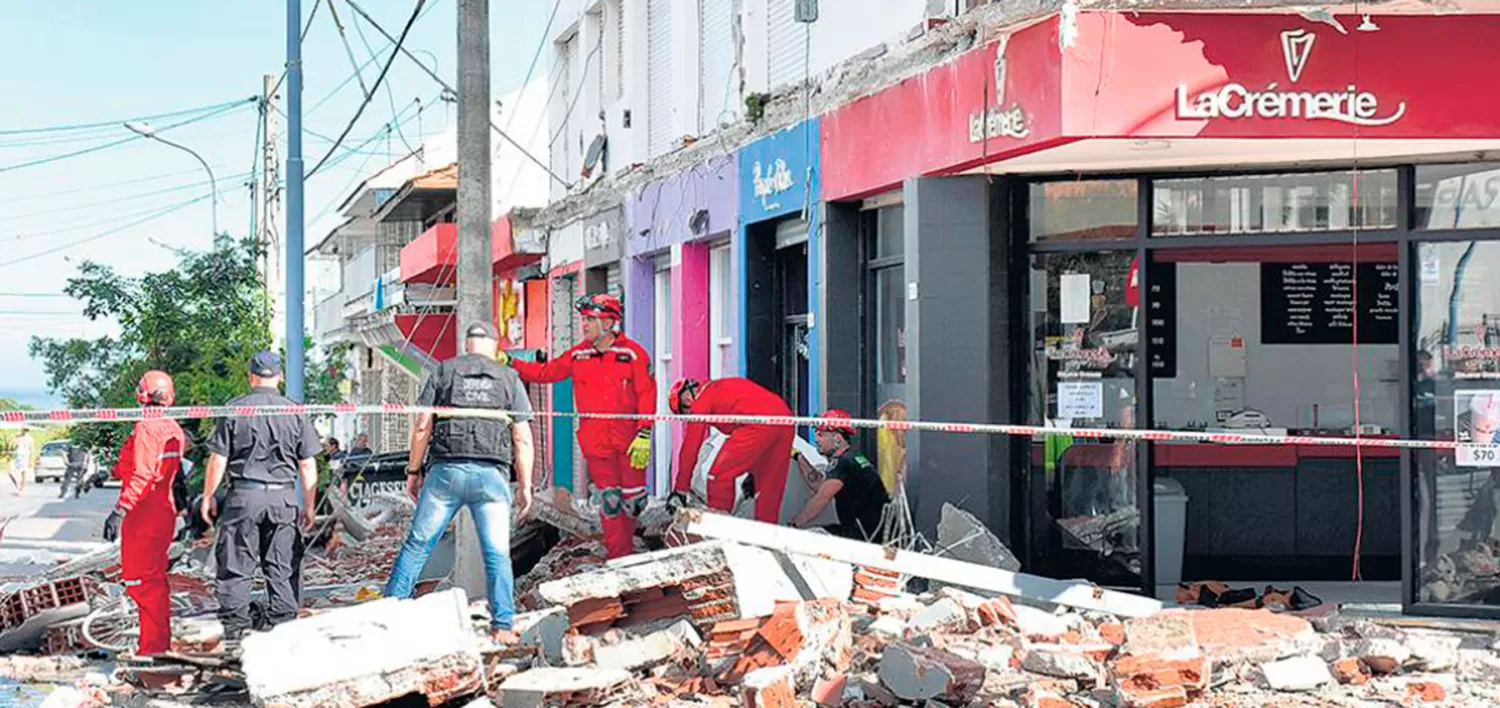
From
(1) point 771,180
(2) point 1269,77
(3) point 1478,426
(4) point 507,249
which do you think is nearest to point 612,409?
(1) point 771,180

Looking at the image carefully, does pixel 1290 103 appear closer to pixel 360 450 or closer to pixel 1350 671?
pixel 1350 671

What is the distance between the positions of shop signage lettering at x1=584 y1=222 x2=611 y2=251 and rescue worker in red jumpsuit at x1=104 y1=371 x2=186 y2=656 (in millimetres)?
11157

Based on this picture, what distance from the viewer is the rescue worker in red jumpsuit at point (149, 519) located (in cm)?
1014

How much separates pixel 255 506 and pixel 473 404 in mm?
1403

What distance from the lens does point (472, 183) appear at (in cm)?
1173

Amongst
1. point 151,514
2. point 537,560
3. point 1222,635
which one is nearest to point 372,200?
point 537,560

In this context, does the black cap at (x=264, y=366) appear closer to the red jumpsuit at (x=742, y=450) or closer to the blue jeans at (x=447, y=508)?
the blue jeans at (x=447, y=508)

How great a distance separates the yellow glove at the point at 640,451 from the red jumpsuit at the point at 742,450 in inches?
20.4

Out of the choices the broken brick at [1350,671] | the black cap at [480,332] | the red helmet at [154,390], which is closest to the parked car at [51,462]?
the red helmet at [154,390]

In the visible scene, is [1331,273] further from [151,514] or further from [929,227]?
[151,514]

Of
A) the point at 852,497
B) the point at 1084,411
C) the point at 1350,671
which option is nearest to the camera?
the point at 1350,671

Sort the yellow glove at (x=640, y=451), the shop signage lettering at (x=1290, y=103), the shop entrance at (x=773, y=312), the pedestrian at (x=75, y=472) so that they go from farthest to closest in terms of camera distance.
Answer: the pedestrian at (x=75, y=472) → the shop entrance at (x=773, y=312) → the yellow glove at (x=640, y=451) → the shop signage lettering at (x=1290, y=103)

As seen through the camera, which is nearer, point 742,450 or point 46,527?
point 742,450

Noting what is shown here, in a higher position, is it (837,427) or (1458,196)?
(1458,196)
